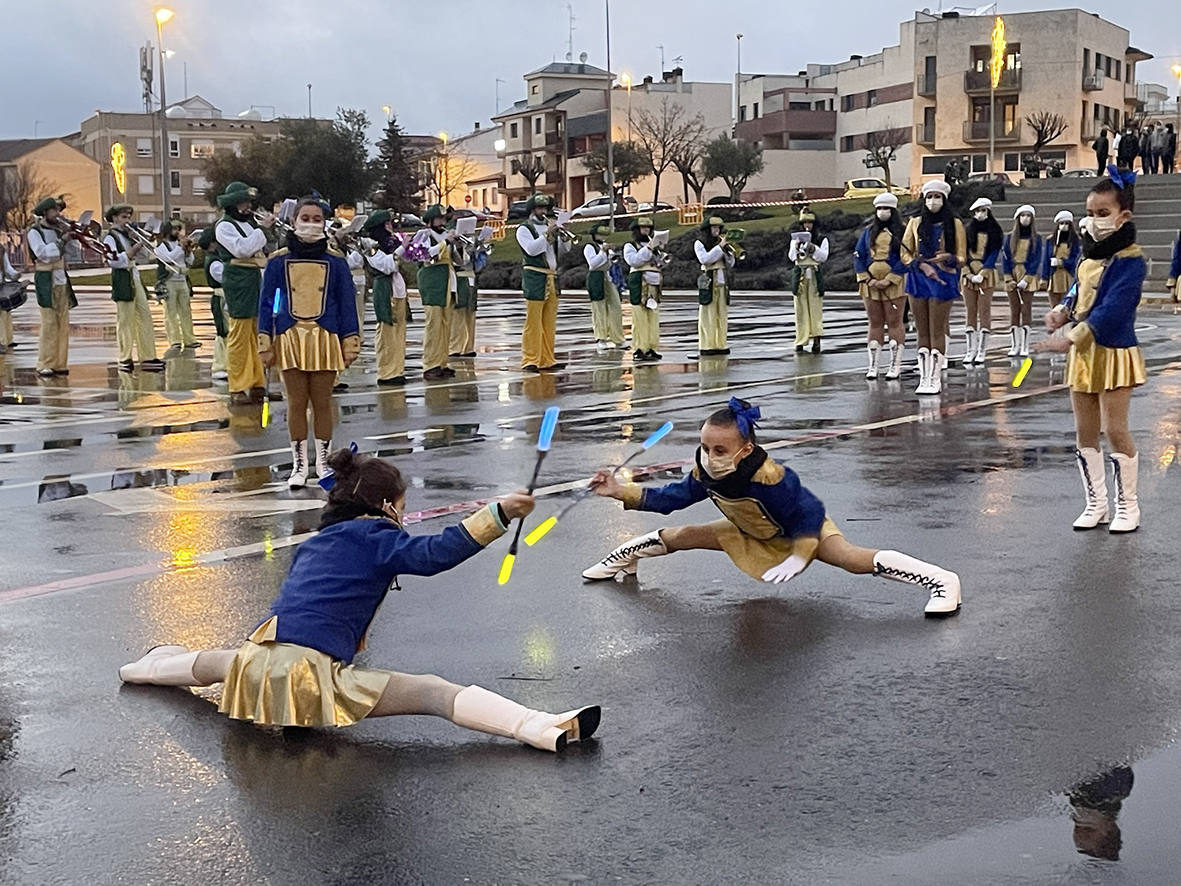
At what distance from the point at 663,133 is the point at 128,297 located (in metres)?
70.8

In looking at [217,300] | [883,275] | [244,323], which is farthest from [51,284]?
[883,275]

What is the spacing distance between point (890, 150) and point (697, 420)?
70715 mm

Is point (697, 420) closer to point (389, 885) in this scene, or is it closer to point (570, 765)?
point (570, 765)

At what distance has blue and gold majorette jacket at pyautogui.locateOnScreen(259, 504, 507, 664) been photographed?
5.06 meters

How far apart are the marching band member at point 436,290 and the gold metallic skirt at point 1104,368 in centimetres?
1125

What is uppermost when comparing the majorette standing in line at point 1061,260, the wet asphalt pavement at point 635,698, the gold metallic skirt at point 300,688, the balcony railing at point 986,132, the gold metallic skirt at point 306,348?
the balcony railing at point 986,132

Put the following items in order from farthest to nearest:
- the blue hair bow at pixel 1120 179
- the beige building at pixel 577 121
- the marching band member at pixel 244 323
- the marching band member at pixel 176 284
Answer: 1. the beige building at pixel 577 121
2. the marching band member at pixel 176 284
3. the marching band member at pixel 244 323
4. the blue hair bow at pixel 1120 179

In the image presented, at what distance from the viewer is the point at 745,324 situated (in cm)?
2786

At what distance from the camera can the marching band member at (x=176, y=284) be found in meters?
23.2

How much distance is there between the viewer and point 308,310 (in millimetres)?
9984

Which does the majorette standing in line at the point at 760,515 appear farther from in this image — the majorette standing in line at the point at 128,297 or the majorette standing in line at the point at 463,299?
the majorette standing in line at the point at 128,297

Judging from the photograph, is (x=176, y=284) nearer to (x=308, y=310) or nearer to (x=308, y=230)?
(x=308, y=310)

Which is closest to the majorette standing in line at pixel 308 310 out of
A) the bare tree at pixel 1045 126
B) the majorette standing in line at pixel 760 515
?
the majorette standing in line at pixel 760 515

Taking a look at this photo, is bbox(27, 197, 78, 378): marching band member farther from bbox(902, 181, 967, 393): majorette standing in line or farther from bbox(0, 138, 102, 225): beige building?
bbox(0, 138, 102, 225): beige building
